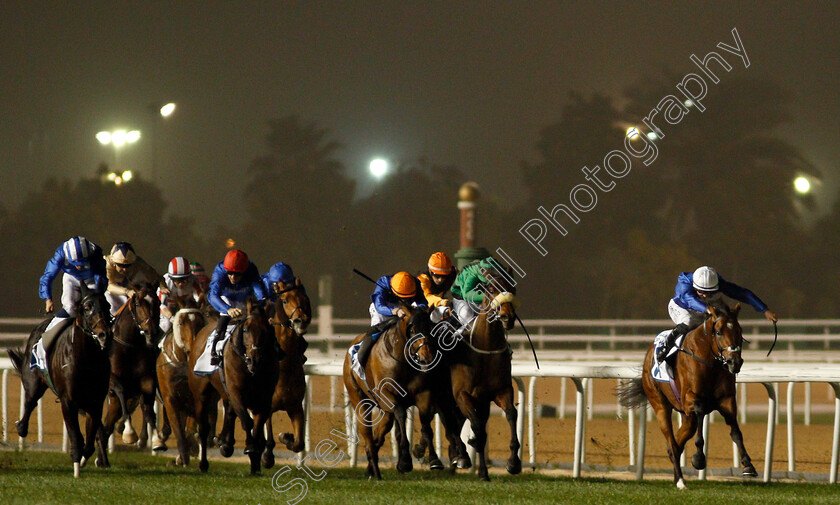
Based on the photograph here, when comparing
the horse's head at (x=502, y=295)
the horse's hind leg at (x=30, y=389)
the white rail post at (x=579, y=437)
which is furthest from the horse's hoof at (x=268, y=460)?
the white rail post at (x=579, y=437)

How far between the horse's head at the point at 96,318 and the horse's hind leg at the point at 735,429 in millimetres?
3826

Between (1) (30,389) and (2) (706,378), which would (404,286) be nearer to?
(2) (706,378)

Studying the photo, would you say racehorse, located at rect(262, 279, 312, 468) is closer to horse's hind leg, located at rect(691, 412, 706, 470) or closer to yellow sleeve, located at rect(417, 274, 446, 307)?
yellow sleeve, located at rect(417, 274, 446, 307)

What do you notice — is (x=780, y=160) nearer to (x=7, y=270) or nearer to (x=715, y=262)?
(x=715, y=262)

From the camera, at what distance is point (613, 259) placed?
3341 cm

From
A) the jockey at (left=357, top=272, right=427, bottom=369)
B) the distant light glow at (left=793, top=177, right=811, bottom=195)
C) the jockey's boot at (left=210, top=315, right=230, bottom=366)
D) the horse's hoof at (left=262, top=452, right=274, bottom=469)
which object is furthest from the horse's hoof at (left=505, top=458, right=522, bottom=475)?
the distant light glow at (left=793, top=177, right=811, bottom=195)

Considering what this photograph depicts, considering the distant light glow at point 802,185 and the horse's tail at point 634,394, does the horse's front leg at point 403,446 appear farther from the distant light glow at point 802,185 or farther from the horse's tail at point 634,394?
the distant light glow at point 802,185

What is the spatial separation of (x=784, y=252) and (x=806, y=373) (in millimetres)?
26899

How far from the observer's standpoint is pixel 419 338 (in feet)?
24.5

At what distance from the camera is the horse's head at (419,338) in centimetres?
738

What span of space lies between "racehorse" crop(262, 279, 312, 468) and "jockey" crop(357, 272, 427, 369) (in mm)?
456

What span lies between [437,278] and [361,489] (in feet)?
6.18

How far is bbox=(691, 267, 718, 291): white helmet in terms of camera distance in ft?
25.3

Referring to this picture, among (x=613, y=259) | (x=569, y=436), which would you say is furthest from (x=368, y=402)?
(x=613, y=259)
